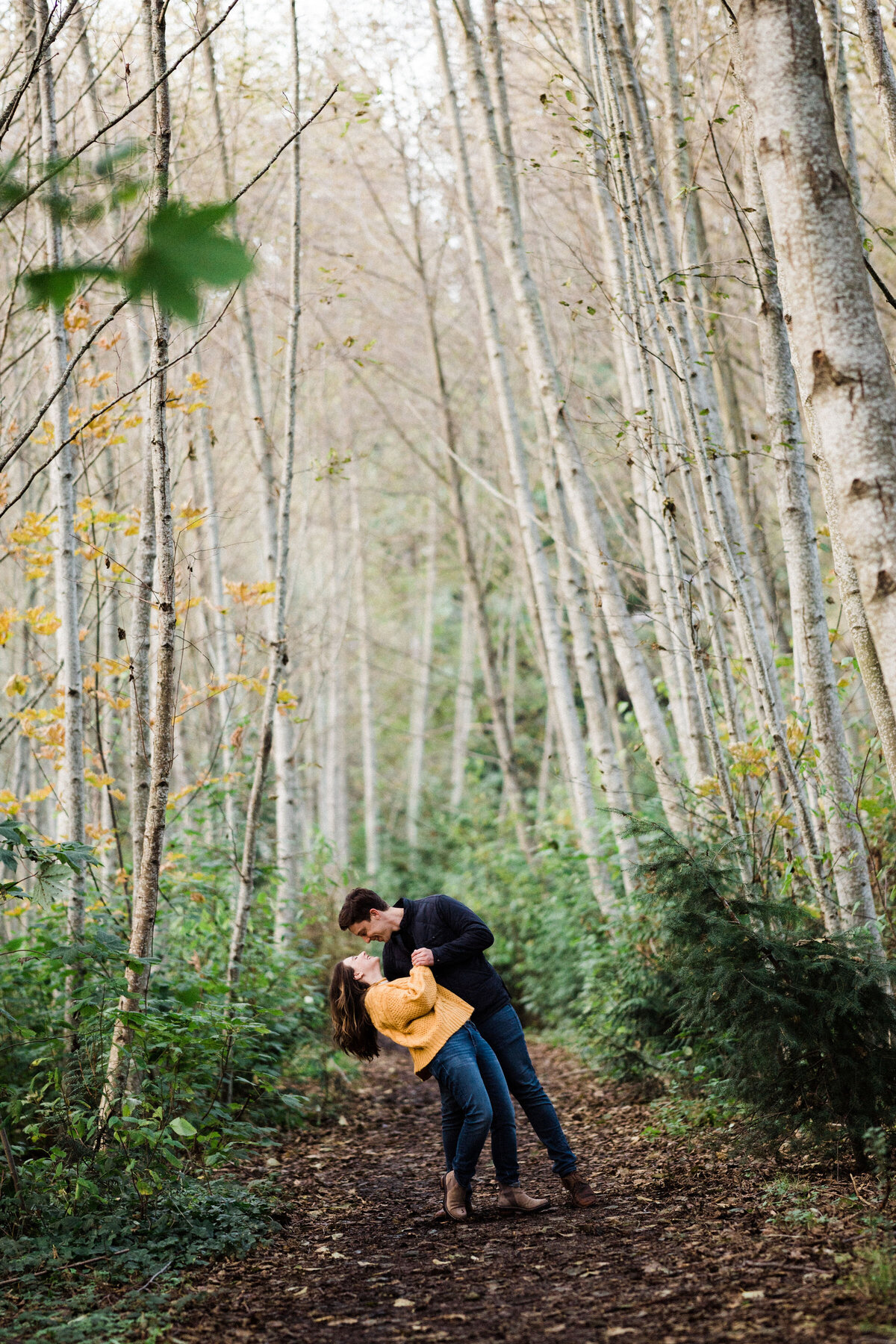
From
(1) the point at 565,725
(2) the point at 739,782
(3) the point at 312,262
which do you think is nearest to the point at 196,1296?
(2) the point at 739,782

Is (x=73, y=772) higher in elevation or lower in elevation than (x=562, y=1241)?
higher

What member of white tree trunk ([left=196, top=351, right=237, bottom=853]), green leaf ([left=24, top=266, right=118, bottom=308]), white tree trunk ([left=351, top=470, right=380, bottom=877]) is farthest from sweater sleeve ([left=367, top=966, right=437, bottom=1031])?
white tree trunk ([left=351, top=470, right=380, bottom=877])

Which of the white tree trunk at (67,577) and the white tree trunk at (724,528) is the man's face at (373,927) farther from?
the white tree trunk at (724,528)

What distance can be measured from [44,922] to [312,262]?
8.37m

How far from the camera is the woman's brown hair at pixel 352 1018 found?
383 centimetres

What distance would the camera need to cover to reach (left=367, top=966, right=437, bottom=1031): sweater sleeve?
364 centimetres

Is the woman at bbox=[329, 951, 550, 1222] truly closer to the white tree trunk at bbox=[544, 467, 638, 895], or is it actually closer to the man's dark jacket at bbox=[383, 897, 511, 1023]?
the man's dark jacket at bbox=[383, 897, 511, 1023]

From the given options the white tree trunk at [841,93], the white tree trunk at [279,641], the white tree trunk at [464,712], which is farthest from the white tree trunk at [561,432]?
the white tree trunk at [464,712]

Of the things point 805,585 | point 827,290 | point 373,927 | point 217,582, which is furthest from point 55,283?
point 217,582

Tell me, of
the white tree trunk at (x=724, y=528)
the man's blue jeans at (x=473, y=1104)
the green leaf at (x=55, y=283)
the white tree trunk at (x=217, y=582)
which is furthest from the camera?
the white tree trunk at (x=217, y=582)

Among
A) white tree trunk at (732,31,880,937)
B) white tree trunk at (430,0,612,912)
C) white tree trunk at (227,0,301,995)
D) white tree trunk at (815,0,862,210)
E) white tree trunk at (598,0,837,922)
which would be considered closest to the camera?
white tree trunk at (732,31,880,937)

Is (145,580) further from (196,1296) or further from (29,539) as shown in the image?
(196,1296)

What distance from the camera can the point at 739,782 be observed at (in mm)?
5461

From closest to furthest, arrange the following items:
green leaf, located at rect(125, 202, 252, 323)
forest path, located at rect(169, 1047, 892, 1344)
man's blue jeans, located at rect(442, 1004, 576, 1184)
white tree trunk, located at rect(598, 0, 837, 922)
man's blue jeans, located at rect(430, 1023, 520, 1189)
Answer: green leaf, located at rect(125, 202, 252, 323)
forest path, located at rect(169, 1047, 892, 1344)
man's blue jeans, located at rect(430, 1023, 520, 1189)
man's blue jeans, located at rect(442, 1004, 576, 1184)
white tree trunk, located at rect(598, 0, 837, 922)
